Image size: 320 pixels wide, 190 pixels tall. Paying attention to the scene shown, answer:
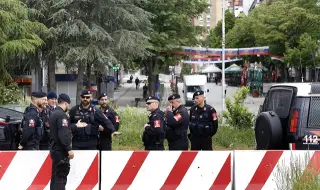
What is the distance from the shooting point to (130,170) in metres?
8.36

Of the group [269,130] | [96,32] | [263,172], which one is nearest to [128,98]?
[96,32]

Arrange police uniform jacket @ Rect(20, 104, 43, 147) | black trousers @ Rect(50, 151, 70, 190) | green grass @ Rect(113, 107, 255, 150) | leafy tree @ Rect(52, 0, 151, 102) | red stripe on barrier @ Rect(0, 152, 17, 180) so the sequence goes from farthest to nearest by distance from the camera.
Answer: leafy tree @ Rect(52, 0, 151, 102), green grass @ Rect(113, 107, 255, 150), police uniform jacket @ Rect(20, 104, 43, 147), red stripe on barrier @ Rect(0, 152, 17, 180), black trousers @ Rect(50, 151, 70, 190)

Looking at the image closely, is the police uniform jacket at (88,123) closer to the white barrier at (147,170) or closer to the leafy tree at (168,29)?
the white barrier at (147,170)

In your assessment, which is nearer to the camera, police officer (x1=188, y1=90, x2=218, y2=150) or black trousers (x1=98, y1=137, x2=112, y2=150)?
black trousers (x1=98, y1=137, x2=112, y2=150)

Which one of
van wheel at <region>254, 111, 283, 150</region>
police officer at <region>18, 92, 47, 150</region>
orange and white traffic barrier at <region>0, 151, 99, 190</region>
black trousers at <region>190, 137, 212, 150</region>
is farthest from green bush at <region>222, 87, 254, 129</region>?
orange and white traffic barrier at <region>0, 151, 99, 190</region>

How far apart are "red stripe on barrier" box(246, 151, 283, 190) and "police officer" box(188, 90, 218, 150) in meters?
1.86

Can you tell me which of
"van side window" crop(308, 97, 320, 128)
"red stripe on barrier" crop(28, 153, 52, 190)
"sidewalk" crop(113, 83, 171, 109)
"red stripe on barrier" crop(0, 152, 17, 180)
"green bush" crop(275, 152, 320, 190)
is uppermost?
"van side window" crop(308, 97, 320, 128)

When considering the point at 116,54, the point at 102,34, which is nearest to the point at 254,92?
the point at 116,54

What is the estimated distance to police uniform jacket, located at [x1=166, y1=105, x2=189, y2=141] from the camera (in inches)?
372

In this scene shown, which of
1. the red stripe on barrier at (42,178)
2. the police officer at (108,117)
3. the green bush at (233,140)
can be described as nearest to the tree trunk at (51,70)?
the green bush at (233,140)

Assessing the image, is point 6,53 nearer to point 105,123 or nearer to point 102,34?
point 102,34

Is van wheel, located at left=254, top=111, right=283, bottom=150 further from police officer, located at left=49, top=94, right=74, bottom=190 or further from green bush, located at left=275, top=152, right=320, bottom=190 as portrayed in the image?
police officer, located at left=49, top=94, right=74, bottom=190

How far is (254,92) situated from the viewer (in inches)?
1827

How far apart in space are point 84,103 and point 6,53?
12.8 m
